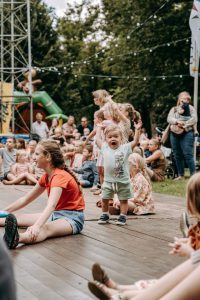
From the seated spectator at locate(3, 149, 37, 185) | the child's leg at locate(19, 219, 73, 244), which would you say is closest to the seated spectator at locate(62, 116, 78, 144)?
the seated spectator at locate(3, 149, 37, 185)

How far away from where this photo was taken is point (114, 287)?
3.92 meters

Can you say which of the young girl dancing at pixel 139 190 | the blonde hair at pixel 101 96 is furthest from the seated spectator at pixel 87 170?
the young girl dancing at pixel 139 190

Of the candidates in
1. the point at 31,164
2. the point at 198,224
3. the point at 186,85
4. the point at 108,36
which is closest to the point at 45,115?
the point at 186,85

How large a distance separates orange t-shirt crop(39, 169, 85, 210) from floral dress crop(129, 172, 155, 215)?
175 cm

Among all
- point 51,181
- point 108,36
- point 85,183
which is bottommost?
point 85,183

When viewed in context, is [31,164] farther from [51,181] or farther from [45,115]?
[45,115]

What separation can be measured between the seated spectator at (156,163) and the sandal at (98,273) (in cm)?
990

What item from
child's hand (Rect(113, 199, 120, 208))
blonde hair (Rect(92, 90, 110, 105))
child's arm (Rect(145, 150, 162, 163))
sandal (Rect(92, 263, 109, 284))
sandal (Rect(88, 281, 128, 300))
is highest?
blonde hair (Rect(92, 90, 110, 105))

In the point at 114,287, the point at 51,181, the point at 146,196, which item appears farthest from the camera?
the point at 146,196

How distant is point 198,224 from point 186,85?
31707 mm

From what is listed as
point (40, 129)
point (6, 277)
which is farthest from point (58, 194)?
point (40, 129)

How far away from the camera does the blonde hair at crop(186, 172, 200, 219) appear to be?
320 cm

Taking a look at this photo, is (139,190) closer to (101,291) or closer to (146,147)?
(101,291)

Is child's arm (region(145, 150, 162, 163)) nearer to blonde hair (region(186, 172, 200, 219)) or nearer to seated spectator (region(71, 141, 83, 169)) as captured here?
seated spectator (region(71, 141, 83, 169))
